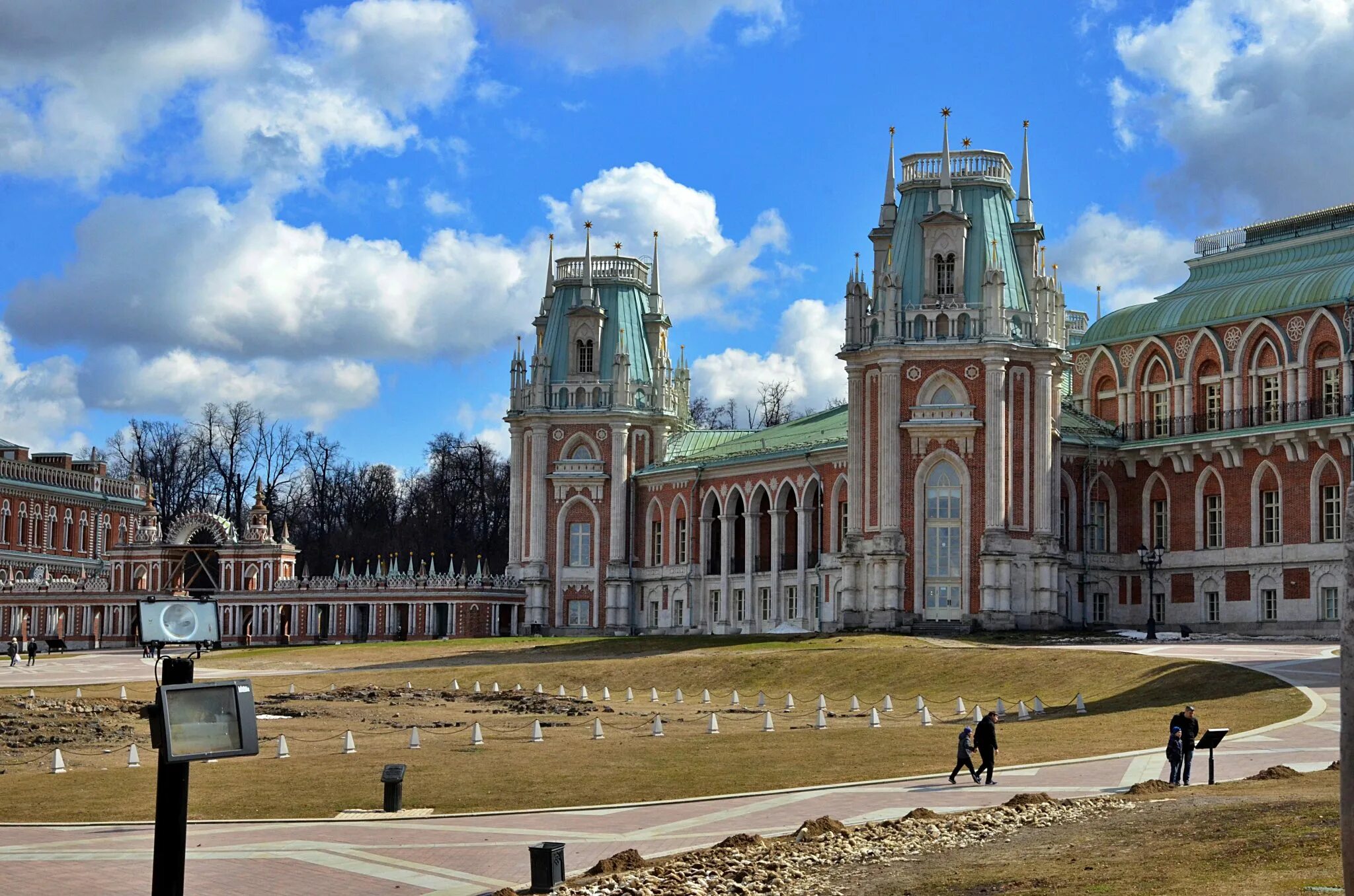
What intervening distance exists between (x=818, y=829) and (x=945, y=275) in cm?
5357

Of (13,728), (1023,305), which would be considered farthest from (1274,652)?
(13,728)

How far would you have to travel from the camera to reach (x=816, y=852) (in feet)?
77.5

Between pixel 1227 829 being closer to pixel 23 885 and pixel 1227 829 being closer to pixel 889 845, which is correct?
pixel 889 845

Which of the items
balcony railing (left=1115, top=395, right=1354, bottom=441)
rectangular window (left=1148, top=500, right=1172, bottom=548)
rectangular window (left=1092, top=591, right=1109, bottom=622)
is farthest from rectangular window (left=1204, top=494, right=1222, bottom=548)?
rectangular window (left=1092, top=591, right=1109, bottom=622)

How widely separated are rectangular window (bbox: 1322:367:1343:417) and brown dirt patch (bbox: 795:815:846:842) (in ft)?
169

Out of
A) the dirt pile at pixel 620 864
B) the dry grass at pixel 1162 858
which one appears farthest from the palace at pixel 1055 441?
the dirt pile at pixel 620 864

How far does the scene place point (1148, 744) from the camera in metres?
36.1

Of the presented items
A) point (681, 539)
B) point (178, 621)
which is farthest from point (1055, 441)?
point (178, 621)

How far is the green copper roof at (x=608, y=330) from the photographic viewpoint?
97750 mm

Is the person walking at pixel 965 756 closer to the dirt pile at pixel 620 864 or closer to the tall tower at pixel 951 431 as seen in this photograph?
the dirt pile at pixel 620 864

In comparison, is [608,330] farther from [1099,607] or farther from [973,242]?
[1099,607]

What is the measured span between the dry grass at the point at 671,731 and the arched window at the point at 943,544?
6.36 meters

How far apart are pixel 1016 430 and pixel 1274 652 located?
21265 mm

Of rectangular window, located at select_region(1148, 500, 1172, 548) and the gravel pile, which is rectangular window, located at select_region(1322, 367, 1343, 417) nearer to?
rectangular window, located at select_region(1148, 500, 1172, 548)
